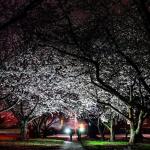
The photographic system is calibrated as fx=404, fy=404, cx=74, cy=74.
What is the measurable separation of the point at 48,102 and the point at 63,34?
24400mm

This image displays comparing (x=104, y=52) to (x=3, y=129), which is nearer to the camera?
(x=104, y=52)

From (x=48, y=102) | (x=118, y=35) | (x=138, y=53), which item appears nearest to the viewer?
(x=138, y=53)

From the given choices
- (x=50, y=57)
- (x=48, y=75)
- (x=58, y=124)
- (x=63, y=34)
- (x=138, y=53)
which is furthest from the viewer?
(x=58, y=124)

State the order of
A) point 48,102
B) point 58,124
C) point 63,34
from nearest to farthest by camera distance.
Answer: point 63,34 < point 48,102 < point 58,124

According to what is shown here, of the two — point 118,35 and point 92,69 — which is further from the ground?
point 118,35

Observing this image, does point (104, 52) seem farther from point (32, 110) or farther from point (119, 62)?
point (32, 110)

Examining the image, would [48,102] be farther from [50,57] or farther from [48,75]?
[50,57]

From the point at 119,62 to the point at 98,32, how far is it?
6.09 m

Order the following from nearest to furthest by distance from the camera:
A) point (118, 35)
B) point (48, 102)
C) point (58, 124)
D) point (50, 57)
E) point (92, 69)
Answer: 1. point (118, 35)
2. point (92, 69)
3. point (50, 57)
4. point (48, 102)
5. point (58, 124)

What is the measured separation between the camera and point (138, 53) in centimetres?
2628

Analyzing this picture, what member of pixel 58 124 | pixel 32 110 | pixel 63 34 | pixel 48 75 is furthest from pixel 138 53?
pixel 58 124

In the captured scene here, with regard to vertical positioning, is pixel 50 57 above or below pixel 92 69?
above

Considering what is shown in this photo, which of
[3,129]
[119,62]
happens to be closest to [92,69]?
[119,62]

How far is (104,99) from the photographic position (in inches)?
1567
